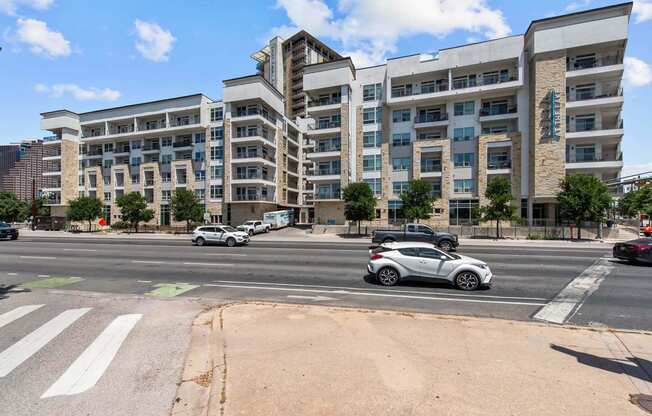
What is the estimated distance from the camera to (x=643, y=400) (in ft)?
12.5

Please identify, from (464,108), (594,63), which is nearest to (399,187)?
(464,108)

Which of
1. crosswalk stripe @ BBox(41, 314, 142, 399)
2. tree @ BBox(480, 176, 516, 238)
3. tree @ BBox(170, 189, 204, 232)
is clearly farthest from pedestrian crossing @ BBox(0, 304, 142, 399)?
tree @ BBox(170, 189, 204, 232)

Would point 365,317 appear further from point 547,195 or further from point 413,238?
point 547,195

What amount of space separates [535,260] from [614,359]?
12850mm

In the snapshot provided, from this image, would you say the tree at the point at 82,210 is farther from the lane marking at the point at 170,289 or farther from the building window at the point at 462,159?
the building window at the point at 462,159

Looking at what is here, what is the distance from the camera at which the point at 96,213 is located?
49.3 meters

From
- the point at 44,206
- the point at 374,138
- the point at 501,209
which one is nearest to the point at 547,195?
the point at 501,209

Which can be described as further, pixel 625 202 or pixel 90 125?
pixel 90 125

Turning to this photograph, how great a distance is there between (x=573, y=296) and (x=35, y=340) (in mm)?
13811

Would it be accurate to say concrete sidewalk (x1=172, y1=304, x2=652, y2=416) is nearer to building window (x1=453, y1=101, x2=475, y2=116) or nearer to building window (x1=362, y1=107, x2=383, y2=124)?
building window (x1=453, y1=101, x2=475, y2=116)

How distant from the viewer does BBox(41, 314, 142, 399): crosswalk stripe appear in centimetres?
407

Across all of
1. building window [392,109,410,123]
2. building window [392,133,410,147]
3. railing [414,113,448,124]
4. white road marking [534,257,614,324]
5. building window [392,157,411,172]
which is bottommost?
white road marking [534,257,614,324]

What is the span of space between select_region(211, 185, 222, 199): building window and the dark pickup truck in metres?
33.1

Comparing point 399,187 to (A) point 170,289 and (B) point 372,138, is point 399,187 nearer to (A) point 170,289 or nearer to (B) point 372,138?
(B) point 372,138
